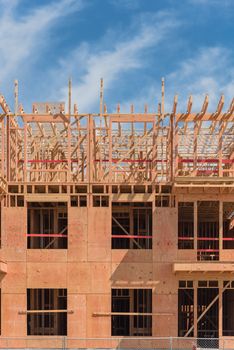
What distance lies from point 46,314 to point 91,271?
6.95 m

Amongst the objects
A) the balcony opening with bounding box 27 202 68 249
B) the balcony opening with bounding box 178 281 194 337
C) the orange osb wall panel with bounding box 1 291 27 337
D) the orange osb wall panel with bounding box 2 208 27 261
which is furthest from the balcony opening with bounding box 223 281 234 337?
the orange osb wall panel with bounding box 2 208 27 261

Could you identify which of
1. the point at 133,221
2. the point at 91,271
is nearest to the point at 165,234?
the point at 91,271

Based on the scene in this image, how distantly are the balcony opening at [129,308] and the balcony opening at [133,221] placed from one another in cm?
306

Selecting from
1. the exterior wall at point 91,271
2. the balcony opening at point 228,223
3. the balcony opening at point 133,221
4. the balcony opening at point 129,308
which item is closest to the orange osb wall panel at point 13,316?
the exterior wall at point 91,271

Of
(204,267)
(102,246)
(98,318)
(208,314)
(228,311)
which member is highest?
(102,246)

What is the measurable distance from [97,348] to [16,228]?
7.76 metres

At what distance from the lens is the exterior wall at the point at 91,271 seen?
28.8 metres

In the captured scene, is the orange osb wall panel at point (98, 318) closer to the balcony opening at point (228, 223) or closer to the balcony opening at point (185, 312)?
the balcony opening at point (228, 223)

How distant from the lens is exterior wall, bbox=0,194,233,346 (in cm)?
2875

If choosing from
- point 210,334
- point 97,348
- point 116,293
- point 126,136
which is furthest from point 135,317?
point 126,136

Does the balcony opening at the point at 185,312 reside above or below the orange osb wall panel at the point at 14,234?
below

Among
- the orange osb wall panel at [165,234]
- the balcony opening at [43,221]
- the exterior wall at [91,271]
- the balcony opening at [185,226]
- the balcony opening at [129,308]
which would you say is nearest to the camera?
the exterior wall at [91,271]

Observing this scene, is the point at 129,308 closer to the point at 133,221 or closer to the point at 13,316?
the point at 133,221

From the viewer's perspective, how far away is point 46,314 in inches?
1344
